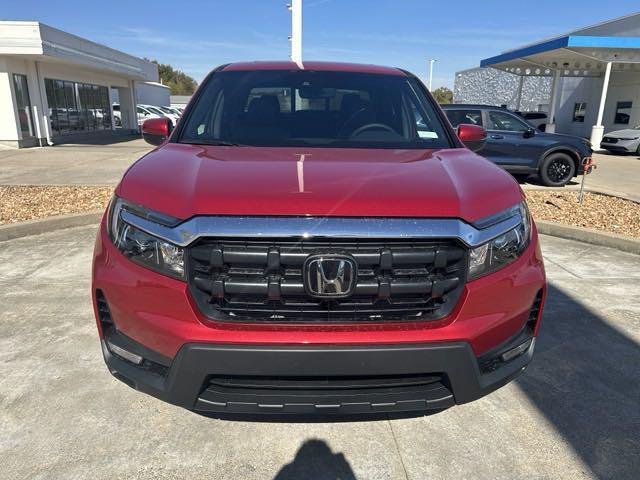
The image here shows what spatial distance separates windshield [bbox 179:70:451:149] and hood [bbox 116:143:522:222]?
35cm

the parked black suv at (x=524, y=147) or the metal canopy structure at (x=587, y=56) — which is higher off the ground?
the metal canopy structure at (x=587, y=56)

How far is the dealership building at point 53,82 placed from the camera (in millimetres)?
15672

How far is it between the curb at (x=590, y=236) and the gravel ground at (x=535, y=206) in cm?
40

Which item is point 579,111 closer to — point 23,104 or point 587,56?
point 587,56

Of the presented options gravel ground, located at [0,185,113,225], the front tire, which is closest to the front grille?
gravel ground, located at [0,185,113,225]

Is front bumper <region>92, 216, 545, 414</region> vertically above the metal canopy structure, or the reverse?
the metal canopy structure

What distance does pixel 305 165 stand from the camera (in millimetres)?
2211

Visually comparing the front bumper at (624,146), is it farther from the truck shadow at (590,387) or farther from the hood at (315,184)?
the hood at (315,184)

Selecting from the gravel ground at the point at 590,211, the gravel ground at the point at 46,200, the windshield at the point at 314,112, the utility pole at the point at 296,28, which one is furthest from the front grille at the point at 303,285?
the utility pole at the point at 296,28

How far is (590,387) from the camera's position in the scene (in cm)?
278

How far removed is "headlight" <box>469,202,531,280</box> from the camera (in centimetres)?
191

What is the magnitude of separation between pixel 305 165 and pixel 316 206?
0.45m

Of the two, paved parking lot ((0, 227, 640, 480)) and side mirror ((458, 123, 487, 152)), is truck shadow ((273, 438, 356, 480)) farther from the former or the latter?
side mirror ((458, 123, 487, 152))

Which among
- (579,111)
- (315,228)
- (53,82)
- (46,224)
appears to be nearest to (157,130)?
(315,228)
